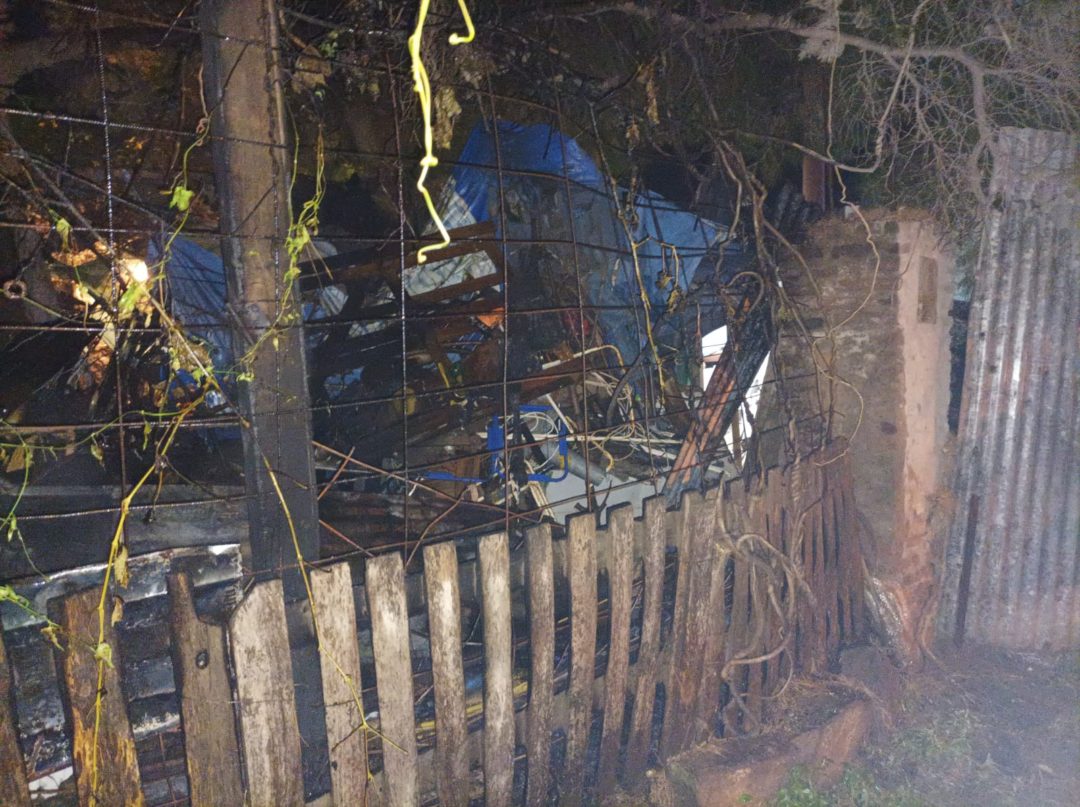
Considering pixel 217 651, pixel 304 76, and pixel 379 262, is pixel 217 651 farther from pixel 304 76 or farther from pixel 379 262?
pixel 379 262

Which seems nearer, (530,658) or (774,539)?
(530,658)

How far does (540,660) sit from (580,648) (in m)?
0.25

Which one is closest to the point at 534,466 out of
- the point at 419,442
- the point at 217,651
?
the point at 419,442

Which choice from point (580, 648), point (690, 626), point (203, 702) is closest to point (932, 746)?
point (690, 626)

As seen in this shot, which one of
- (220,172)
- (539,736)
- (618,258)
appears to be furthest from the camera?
(618,258)

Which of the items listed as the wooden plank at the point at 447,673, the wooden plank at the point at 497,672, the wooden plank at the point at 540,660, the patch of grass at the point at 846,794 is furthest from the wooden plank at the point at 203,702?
the patch of grass at the point at 846,794

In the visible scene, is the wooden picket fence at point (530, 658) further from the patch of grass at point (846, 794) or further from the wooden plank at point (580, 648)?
the patch of grass at point (846, 794)

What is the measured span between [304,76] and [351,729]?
2414 mm

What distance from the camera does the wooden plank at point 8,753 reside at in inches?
81.6

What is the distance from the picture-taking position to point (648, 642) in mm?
3672

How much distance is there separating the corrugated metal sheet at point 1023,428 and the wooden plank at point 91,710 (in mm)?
5339

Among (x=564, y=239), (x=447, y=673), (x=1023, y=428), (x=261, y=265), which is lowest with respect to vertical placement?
(x=447, y=673)

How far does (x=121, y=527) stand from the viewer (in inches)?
91.3

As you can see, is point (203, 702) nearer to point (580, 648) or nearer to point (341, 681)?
point (341, 681)
